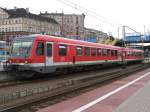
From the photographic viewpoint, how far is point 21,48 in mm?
21812

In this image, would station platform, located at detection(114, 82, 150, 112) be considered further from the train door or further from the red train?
the train door

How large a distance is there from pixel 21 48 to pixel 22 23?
9572 cm

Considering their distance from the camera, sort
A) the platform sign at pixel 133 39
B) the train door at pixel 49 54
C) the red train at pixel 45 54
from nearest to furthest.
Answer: the red train at pixel 45 54 < the train door at pixel 49 54 < the platform sign at pixel 133 39

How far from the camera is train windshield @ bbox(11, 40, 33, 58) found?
21.1 metres

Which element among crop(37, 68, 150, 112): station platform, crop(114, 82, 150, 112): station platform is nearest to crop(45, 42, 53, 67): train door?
crop(37, 68, 150, 112): station platform

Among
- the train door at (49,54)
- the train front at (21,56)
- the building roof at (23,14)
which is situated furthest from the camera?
the building roof at (23,14)

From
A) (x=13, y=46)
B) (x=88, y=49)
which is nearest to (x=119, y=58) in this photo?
(x=88, y=49)

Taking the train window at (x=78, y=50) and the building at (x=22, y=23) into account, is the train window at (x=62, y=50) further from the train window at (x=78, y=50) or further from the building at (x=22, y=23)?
the building at (x=22, y=23)

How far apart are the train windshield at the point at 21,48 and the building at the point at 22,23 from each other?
87571mm

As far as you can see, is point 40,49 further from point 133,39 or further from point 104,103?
point 133,39

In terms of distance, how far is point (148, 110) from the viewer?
10406 millimetres

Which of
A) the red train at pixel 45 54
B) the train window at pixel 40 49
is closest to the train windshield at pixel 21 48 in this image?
the red train at pixel 45 54

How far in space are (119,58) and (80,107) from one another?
1235 inches

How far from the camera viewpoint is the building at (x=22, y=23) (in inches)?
4516
